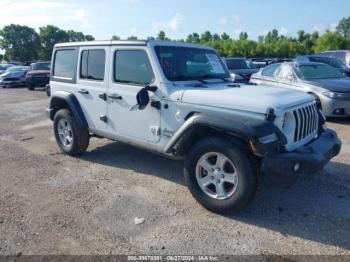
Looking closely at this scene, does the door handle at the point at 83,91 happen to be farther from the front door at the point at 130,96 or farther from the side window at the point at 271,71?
the side window at the point at 271,71

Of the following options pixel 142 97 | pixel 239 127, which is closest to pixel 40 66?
pixel 142 97

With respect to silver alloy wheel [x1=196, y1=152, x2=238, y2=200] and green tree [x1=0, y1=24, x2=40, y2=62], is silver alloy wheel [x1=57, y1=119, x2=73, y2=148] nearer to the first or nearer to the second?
silver alloy wheel [x1=196, y1=152, x2=238, y2=200]

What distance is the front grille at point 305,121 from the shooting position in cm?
421

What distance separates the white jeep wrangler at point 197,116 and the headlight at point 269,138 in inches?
0.4

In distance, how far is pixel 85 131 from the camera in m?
6.17

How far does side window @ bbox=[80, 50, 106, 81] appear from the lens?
5.58 meters

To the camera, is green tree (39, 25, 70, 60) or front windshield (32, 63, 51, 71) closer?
front windshield (32, 63, 51, 71)

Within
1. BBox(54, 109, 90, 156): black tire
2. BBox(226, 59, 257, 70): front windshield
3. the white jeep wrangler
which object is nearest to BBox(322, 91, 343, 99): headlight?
the white jeep wrangler

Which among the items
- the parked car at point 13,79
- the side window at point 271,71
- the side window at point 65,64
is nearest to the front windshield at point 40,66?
the parked car at point 13,79

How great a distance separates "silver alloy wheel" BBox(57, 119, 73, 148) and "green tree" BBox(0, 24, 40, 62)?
9567 centimetres

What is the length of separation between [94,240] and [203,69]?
112 inches

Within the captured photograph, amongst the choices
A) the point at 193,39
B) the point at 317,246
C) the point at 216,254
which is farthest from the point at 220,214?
the point at 193,39

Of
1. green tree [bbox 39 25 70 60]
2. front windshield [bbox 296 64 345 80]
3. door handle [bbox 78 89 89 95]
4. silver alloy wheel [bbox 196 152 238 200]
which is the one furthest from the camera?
green tree [bbox 39 25 70 60]

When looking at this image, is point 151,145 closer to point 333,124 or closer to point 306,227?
point 306,227
